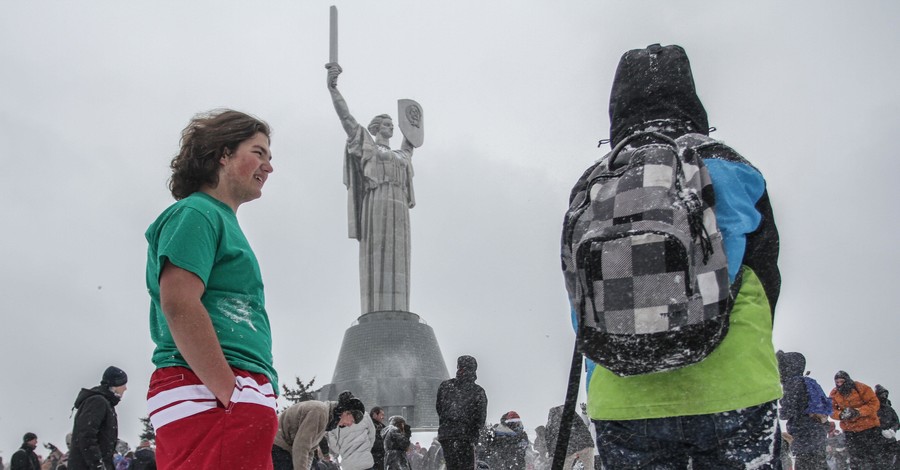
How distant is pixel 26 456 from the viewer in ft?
30.2

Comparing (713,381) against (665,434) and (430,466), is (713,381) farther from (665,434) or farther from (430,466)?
(430,466)

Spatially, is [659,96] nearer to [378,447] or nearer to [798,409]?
[378,447]

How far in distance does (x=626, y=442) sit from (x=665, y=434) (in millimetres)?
116

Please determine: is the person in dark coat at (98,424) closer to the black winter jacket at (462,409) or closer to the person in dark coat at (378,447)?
the person in dark coat at (378,447)

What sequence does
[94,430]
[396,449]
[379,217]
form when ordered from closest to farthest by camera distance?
[94,430] < [396,449] < [379,217]

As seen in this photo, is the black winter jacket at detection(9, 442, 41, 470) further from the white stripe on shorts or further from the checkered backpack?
the checkered backpack

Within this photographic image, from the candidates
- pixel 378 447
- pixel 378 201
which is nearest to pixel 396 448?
pixel 378 447

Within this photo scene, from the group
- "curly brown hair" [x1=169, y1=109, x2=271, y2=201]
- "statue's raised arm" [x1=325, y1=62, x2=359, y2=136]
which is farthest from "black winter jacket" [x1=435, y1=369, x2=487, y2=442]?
"statue's raised arm" [x1=325, y1=62, x2=359, y2=136]

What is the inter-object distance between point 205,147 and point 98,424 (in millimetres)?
4117

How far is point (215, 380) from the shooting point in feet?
6.19

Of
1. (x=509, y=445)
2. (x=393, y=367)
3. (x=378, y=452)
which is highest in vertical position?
(x=393, y=367)

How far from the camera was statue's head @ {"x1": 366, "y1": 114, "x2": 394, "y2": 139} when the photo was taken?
19.1 metres

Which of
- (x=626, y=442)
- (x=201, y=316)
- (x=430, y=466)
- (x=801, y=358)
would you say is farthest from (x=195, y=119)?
(x=430, y=466)

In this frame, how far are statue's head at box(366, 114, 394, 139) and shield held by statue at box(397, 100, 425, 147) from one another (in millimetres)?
290
